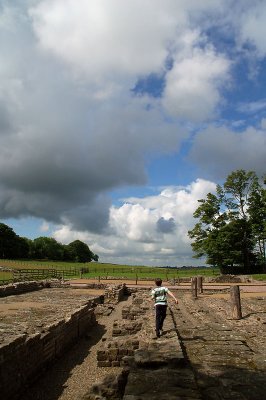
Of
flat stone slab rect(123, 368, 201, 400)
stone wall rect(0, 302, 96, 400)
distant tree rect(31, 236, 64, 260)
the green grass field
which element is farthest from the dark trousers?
distant tree rect(31, 236, 64, 260)

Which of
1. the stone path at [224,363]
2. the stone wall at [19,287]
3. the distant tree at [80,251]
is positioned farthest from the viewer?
the distant tree at [80,251]

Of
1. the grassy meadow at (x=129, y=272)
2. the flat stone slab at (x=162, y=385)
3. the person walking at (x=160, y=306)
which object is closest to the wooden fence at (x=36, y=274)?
the grassy meadow at (x=129, y=272)

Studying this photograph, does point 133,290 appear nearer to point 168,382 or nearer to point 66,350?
point 66,350

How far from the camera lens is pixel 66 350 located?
1237 centimetres

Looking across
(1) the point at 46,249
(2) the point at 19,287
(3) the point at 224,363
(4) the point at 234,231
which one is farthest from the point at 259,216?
(1) the point at 46,249

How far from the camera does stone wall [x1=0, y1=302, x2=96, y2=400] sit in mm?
7781

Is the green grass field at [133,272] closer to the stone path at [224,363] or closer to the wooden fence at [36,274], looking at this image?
the wooden fence at [36,274]

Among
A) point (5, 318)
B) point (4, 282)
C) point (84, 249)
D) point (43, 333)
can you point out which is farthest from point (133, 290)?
point (84, 249)

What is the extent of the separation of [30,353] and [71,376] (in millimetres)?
1422

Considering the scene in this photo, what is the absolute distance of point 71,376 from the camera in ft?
32.3

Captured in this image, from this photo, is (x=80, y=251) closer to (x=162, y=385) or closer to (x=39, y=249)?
(x=39, y=249)

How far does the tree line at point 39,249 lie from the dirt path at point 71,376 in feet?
300

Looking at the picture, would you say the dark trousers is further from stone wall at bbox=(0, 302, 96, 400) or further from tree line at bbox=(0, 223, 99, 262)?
tree line at bbox=(0, 223, 99, 262)

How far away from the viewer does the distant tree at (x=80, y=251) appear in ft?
434
